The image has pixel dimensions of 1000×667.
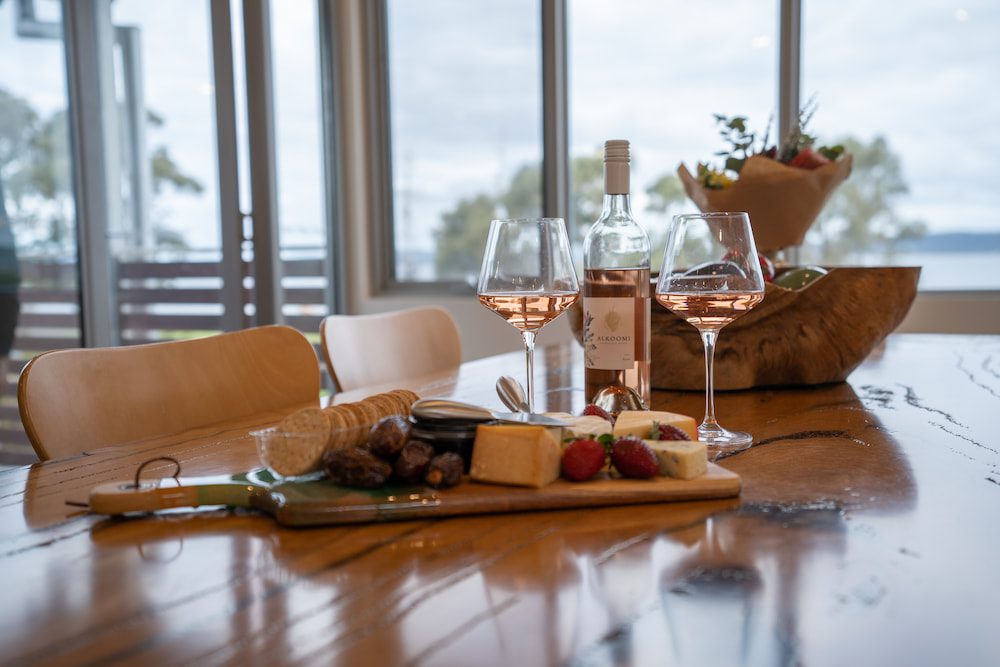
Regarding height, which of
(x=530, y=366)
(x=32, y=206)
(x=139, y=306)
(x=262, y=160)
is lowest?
(x=139, y=306)

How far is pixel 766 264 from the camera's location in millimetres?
1252

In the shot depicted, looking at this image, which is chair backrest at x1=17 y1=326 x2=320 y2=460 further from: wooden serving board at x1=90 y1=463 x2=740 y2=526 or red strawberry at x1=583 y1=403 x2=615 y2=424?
red strawberry at x1=583 y1=403 x2=615 y2=424

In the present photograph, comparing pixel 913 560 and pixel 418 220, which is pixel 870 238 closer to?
pixel 418 220

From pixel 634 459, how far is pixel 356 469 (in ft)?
0.66

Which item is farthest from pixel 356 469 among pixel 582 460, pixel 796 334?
pixel 796 334

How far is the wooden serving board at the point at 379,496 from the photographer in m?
0.61

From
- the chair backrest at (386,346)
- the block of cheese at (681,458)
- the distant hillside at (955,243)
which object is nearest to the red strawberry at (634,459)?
the block of cheese at (681,458)

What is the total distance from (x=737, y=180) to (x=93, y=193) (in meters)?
2.34

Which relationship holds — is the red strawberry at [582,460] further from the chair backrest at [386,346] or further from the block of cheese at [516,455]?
the chair backrest at [386,346]

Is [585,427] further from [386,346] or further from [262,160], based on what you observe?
[262,160]

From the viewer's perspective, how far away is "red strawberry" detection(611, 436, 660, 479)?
0.65 meters

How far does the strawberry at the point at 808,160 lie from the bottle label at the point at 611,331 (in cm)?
82

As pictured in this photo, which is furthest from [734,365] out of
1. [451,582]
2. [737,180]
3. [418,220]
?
[418,220]

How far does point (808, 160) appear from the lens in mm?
1561
